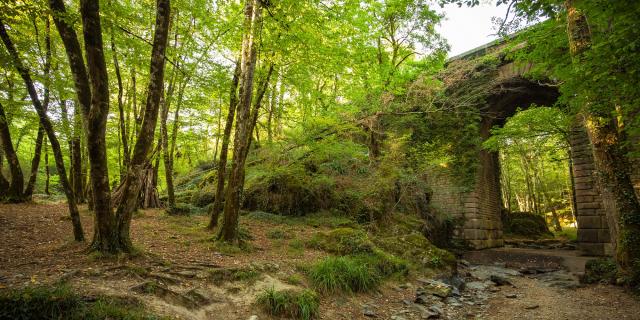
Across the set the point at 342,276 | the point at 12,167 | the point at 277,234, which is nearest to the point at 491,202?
the point at 277,234

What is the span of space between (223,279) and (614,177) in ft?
26.4

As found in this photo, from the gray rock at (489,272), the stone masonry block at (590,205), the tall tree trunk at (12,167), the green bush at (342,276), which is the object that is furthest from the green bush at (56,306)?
the stone masonry block at (590,205)

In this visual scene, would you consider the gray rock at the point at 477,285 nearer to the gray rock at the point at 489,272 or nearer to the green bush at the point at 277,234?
the gray rock at the point at 489,272

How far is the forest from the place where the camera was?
4598 millimetres

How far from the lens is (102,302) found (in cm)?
335

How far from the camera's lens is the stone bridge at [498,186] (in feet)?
40.0

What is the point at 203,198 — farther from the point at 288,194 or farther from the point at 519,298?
the point at 519,298

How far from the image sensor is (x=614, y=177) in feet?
21.2

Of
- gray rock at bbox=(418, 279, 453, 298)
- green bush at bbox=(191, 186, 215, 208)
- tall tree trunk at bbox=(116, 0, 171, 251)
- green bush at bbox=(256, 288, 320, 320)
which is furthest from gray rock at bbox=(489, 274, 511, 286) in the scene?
green bush at bbox=(191, 186, 215, 208)

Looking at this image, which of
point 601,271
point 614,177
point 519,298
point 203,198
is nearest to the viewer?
point 614,177

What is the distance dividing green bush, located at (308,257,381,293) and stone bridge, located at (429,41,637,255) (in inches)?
362

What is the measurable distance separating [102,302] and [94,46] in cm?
360

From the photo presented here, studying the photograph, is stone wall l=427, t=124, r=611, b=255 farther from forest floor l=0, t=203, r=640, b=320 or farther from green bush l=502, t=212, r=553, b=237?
green bush l=502, t=212, r=553, b=237

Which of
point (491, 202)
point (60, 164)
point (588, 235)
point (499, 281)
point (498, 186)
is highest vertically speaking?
point (498, 186)
